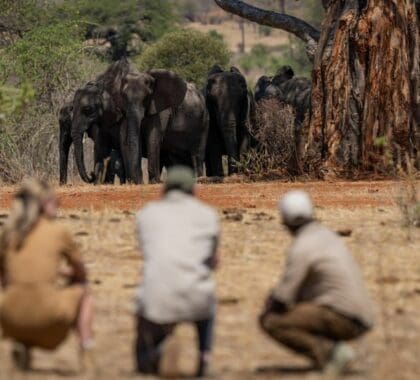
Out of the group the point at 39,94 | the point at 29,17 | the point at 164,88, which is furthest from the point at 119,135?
the point at 29,17

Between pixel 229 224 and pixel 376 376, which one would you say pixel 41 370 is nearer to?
pixel 376 376

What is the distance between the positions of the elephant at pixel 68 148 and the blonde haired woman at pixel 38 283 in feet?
59.1

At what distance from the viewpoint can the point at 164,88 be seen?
1042 inches

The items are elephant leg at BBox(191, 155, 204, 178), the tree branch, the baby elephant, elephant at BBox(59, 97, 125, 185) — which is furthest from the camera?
elephant leg at BBox(191, 155, 204, 178)

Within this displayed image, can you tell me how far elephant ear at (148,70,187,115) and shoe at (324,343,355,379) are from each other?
18416mm

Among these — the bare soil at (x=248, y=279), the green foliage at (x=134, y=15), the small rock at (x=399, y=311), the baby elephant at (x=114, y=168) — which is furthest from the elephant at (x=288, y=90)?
the green foliage at (x=134, y=15)

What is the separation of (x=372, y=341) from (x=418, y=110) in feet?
45.0

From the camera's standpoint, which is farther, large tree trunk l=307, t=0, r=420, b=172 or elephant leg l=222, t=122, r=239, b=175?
elephant leg l=222, t=122, r=239, b=175

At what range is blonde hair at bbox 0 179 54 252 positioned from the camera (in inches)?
322

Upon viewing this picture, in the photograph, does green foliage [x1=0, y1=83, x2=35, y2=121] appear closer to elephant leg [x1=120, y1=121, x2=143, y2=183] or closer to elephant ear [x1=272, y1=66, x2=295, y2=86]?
elephant leg [x1=120, y1=121, x2=143, y2=183]

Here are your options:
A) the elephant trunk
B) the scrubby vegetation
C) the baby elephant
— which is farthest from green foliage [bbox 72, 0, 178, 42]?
the elephant trunk

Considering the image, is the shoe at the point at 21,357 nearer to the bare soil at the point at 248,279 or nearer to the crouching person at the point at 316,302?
the bare soil at the point at 248,279

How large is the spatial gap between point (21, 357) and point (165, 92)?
18.6 meters

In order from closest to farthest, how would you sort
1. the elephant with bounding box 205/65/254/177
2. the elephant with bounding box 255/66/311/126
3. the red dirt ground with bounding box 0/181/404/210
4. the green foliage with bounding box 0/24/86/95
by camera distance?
the red dirt ground with bounding box 0/181/404/210 < the elephant with bounding box 205/65/254/177 < the elephant with bounding box 255/66/311/126 < the green foliage with bounding box 0/24/86/95
